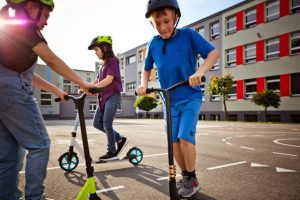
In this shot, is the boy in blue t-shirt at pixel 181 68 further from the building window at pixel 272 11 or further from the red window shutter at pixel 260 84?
the building window at pixel 272 11

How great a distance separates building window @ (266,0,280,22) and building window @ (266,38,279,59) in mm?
2204

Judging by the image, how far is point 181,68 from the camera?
3.20 m

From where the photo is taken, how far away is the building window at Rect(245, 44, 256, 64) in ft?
91.0

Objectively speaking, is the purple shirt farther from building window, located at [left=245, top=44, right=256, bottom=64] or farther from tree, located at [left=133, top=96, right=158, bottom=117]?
tree, located at [left=133, top=96, right=158, bottom=117]

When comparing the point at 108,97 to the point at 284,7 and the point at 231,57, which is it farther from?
the point at 231,57

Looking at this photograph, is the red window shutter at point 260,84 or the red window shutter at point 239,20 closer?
the red window shutter at point 260,84

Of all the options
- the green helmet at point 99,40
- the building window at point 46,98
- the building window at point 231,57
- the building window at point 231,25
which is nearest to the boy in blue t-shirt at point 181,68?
the green helmet at point 99,40

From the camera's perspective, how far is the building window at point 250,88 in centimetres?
2750

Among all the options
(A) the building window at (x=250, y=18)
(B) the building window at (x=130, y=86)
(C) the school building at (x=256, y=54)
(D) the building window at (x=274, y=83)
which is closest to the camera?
(C) the school building at (x=256, y=54)

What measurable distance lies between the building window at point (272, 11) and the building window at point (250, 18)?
1.66m

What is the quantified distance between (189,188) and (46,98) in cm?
4947

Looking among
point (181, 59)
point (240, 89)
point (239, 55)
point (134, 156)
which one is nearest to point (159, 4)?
point (181, 59)

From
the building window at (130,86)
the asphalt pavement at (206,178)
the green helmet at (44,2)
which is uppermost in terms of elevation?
the building window at (130,86)

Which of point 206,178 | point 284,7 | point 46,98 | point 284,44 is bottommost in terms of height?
point 206,178
